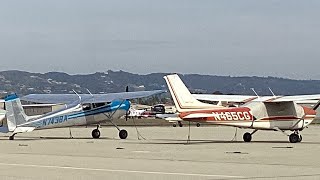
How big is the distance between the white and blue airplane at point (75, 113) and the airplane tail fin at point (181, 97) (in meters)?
6.61

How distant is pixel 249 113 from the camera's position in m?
31.4

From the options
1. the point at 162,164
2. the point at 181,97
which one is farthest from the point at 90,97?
the point at 162,164

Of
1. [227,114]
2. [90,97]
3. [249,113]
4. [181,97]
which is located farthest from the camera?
[90,97]

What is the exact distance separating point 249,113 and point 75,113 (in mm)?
10516

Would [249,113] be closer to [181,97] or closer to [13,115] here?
[181,97]

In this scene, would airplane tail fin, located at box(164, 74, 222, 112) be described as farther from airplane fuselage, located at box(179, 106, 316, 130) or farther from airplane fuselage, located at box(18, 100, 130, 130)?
airplane fuselage, located at box(18, 100, 130, 130)

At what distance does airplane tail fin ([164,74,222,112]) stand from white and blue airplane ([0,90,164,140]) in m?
6.61

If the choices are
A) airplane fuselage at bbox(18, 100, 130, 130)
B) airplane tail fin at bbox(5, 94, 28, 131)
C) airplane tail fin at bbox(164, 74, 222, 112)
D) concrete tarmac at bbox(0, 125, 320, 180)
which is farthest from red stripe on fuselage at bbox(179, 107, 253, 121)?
airplane tail fin at bbox(5, 94, 28, 131)

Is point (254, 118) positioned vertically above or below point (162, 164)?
above

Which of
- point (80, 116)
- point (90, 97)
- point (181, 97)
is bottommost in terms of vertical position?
point (80, 116)

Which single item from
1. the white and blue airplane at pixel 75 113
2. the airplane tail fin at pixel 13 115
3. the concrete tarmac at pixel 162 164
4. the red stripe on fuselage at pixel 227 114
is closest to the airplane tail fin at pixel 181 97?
the red stripe on fuselage at pixel 227 114

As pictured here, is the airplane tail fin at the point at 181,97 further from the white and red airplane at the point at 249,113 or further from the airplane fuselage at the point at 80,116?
the airplane fuselage at the point at 80,116

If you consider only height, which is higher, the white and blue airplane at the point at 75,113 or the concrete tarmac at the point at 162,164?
the white and blue airplane at the point at 75,113

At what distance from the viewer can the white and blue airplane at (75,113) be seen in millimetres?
35969
